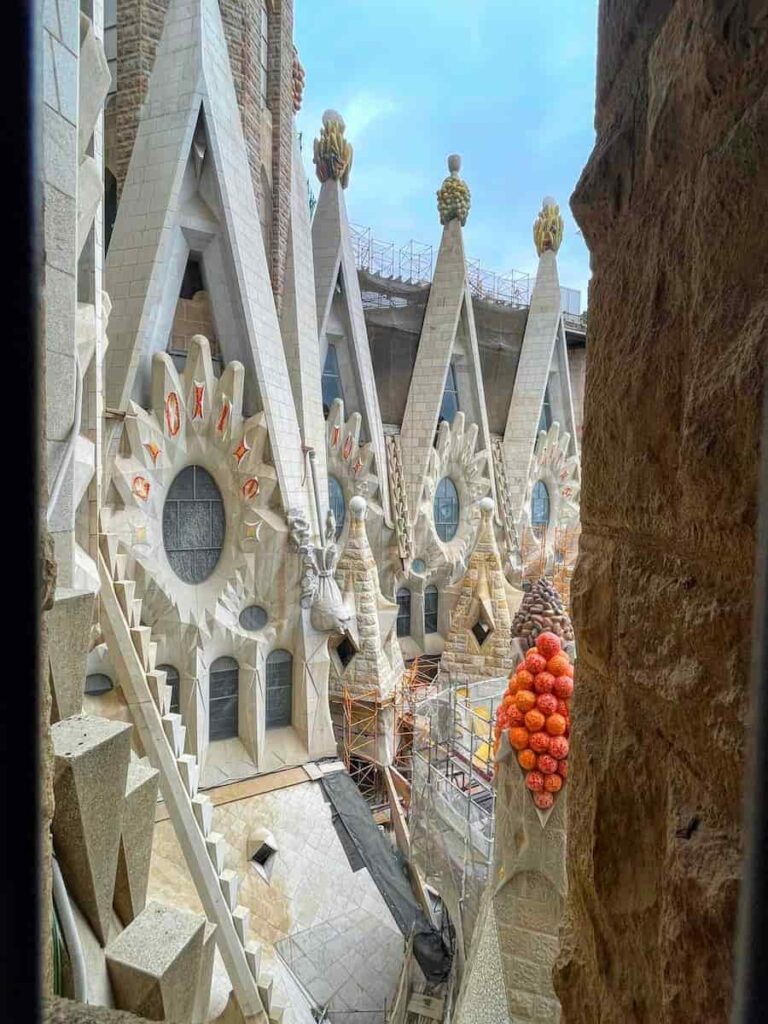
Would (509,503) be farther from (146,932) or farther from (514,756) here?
(146,932)

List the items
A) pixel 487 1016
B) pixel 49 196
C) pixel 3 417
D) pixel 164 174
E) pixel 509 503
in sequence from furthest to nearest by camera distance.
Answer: pixel 509 503, pixel 164 174, pixel 487 1016, pixel 49 196, pixel 3 417

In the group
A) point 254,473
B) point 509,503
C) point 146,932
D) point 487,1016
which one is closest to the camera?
point 146,932

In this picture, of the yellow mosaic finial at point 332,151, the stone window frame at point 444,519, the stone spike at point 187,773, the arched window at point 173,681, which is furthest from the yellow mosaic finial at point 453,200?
the stone spike at point 187,773

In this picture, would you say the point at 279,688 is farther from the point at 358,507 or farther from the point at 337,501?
the point at 337,501

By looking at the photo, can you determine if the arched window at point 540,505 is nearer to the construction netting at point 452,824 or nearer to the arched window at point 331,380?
the arched window at point 331,380

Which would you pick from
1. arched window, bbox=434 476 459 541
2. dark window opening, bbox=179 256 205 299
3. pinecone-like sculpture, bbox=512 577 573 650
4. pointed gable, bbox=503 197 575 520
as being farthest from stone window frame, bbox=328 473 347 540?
pinecone-like sculpture, bbox=512 577 573 650

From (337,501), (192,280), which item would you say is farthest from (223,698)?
(192,280)

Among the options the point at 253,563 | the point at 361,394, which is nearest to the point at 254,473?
the point at 253,563
